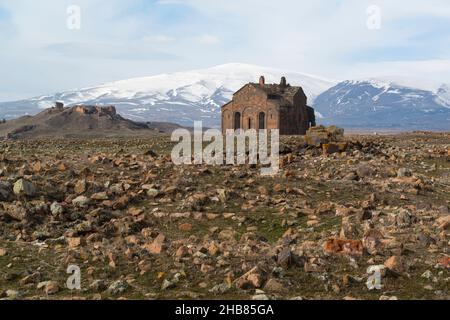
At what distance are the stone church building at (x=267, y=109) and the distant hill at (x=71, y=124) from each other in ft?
89.1

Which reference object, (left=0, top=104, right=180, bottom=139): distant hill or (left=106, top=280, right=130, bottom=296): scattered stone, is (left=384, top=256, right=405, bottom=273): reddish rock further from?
(left=0, top=104, right=180, bottom=139): distant hill

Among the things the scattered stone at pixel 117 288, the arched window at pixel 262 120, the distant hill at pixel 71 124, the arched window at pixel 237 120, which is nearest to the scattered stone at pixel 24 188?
the scattered stone at pixel 117 288

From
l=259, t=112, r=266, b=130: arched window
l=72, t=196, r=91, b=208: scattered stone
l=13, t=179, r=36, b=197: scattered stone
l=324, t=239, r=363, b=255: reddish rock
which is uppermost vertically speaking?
l=259, t=112, r=266, b=130: arched window

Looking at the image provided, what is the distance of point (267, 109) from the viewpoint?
59.9 m

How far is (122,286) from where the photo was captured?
8492 mm

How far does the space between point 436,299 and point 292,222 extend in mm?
5229

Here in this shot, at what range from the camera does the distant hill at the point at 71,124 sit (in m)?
88.0

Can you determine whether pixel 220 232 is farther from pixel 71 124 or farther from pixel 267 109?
pixel 71 124

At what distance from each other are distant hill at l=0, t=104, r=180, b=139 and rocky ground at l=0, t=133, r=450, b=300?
69255 millimetres

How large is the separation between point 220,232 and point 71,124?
293 ft

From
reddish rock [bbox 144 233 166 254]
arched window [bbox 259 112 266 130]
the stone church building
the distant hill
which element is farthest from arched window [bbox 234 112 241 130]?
reddish rock [bbox 144 233 166 254]

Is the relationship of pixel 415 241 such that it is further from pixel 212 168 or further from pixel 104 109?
pixel 104 109

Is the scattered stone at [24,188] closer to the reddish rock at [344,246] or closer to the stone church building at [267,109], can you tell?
the reddish rock at [344,246]

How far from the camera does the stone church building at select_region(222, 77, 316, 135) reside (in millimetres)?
59875
